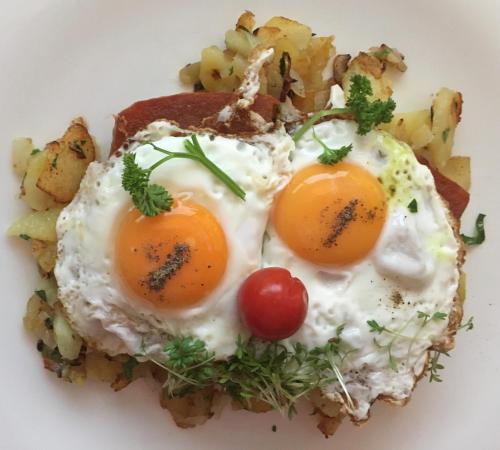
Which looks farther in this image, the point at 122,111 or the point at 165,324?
the point at 122,111

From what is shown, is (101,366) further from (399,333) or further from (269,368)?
(399,333)

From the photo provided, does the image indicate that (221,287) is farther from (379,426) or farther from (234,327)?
(379,426)

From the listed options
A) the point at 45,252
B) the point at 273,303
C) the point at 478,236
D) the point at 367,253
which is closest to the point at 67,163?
the point at 45,252

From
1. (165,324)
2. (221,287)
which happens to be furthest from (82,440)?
(221,287)

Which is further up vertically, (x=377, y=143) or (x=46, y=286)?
(x=377, y=143)

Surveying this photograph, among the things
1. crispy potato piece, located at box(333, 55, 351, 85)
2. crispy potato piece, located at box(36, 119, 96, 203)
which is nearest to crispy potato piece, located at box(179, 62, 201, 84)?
crispy potato piece, located at box(36, 119, 96, 203)

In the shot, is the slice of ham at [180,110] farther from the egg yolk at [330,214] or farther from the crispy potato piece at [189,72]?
the egg yolk at [330,214]

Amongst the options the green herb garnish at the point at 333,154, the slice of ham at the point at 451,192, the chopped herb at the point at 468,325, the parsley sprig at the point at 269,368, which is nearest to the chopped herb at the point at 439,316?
the chopped herb at the point at 468,325
